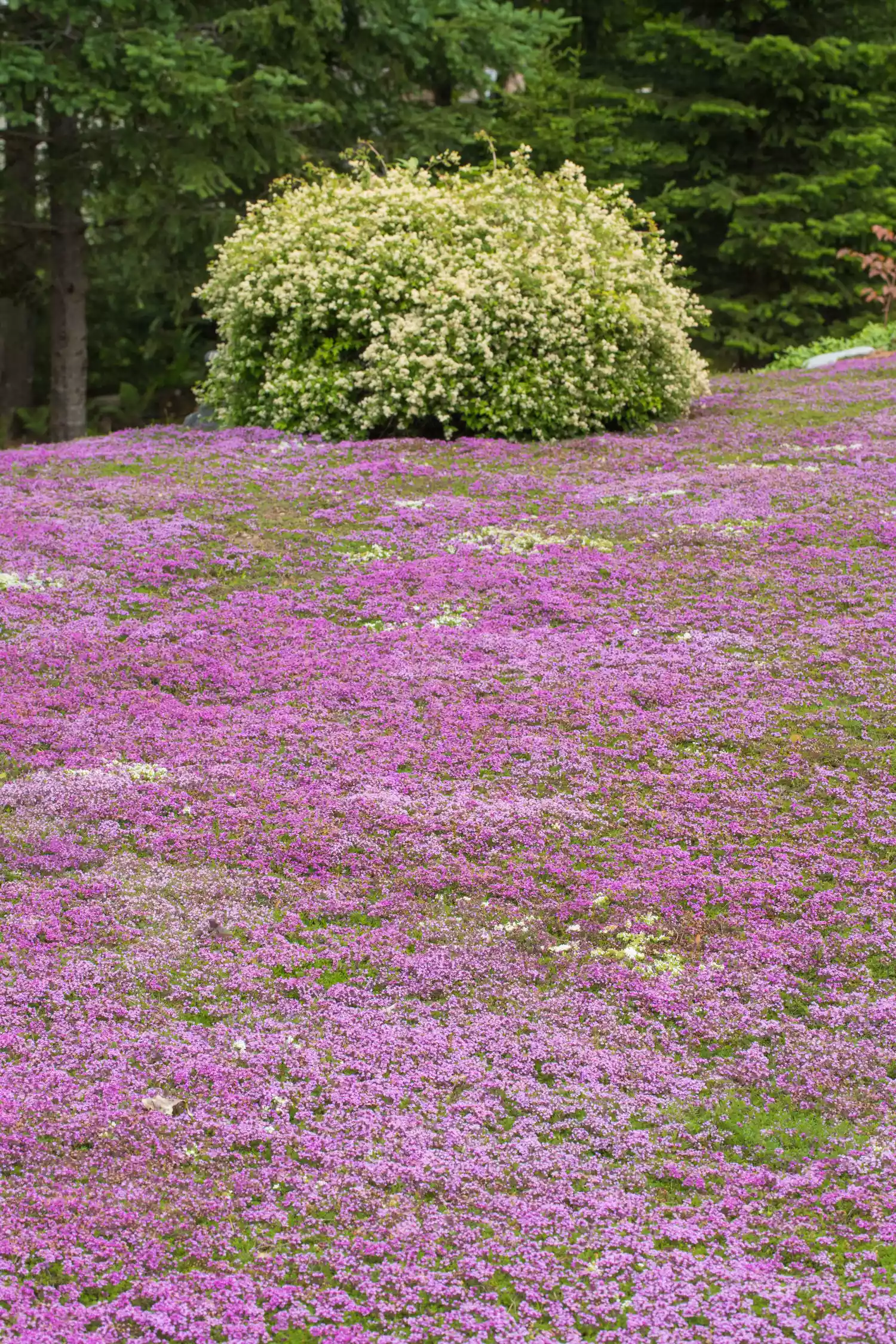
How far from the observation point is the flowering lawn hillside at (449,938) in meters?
3.45

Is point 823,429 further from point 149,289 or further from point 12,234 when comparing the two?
point 12,234

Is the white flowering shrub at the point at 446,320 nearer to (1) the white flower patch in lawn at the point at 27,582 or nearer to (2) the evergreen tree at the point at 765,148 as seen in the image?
(1) the white flower patch in lawn at the point at 27,582

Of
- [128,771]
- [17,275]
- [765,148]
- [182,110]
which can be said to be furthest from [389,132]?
[128,771]

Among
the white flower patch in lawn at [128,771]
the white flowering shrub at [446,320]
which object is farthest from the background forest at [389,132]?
the white flower patch in lawn at [128,771]

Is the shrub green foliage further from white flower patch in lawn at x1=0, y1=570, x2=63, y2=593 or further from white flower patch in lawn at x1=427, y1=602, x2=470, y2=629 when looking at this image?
white flower patch in lawn at x1=0, y1=570, x2=63, y2=593

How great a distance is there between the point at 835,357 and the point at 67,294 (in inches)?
432

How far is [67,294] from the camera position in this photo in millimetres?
19406

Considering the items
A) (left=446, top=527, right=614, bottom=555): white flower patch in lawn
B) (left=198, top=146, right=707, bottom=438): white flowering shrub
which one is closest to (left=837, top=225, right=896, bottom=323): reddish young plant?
(left=198, top=146, right=707, bottom=438): white flowering shrub

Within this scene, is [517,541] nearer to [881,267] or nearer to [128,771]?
[128,771]

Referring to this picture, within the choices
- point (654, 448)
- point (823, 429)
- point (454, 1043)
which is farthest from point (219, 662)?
point (823, 429)

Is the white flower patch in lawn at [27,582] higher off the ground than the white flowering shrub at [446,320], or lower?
lower

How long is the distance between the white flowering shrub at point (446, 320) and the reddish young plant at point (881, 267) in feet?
29.8

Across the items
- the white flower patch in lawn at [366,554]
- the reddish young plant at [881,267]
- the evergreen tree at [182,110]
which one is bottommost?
the white flower patch in lawn at [366,554]

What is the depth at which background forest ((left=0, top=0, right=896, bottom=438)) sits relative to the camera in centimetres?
1720
